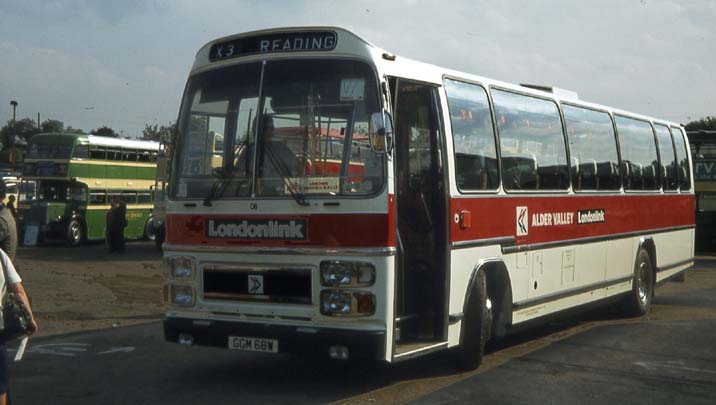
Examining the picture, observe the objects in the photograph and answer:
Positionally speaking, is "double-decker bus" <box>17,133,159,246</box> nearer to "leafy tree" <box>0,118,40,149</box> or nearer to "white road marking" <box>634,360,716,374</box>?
"white road marking" <box>634,360,716,374</box>

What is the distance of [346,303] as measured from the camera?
8578 mm

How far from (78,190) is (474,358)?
29.9 meters

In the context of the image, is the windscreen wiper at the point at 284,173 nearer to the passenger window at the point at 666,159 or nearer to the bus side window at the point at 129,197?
the passenger window at the point at 666,159

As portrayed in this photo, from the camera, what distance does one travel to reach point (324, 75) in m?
8.91

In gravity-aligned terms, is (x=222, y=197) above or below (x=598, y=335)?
above

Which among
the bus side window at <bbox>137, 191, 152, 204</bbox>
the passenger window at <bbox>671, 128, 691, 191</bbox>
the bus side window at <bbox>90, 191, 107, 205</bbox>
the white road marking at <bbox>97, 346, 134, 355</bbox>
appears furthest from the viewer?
the bus side window at <bbox>137, 191, 152, 204</bbox>

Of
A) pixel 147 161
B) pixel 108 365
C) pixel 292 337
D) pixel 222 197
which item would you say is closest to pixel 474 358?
pixel 292 337

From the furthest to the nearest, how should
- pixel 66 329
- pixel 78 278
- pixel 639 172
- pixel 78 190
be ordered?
pixel 78 190 < pixel 78 278 < pixel 639 172 < pixel 66 329

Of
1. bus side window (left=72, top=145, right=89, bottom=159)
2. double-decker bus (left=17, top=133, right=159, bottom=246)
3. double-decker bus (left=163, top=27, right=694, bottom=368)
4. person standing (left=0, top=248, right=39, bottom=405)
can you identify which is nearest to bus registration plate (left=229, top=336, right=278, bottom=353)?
double-decker bus (left=163, top=27, right=694, bottom=368)

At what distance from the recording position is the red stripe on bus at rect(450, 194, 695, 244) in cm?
1027

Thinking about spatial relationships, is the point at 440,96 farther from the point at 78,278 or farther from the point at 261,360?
the point at 78,278

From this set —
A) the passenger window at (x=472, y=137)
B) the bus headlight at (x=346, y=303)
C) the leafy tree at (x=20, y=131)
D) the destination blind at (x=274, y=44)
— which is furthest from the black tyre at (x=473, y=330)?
the leafy tree at (x=20, y=131)

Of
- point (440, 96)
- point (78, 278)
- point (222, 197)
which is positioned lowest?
point (78, 278)

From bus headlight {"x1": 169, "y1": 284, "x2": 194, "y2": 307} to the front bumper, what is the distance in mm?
164
